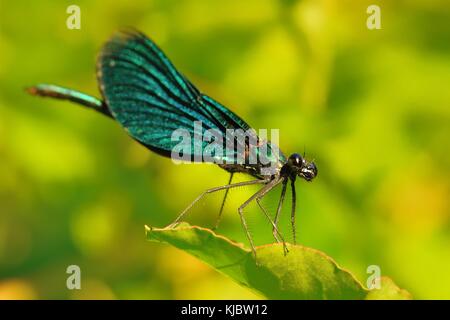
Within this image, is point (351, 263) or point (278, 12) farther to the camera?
point (278, 12)

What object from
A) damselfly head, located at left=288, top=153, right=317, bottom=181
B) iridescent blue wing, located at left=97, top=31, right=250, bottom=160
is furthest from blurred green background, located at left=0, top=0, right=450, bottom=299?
iridescent blue wing, located at left=97, top=31, right=250, bottom=160

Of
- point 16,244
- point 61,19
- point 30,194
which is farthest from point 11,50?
point 16,244

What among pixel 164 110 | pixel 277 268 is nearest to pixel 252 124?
pixel 164 110

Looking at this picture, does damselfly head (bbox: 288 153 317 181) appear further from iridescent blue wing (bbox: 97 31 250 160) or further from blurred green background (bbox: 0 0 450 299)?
blurred green background (bbox: 0 0 450 299)

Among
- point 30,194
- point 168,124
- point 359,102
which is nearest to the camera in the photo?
point 168,124

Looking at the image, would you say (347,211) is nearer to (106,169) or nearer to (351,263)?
(351,263)

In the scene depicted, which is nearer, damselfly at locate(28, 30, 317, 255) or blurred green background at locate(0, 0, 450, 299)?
damselfly at locate(28, 30, 317, 255)

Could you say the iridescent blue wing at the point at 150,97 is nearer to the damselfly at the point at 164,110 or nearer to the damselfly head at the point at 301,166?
the damselfly at the point at 164,110

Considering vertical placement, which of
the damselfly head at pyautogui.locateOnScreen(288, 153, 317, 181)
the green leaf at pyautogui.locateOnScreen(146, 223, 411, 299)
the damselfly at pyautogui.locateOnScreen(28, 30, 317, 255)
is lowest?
the green leaf at pyautogui.locateOnScreen(146, 223, 411, 299)
